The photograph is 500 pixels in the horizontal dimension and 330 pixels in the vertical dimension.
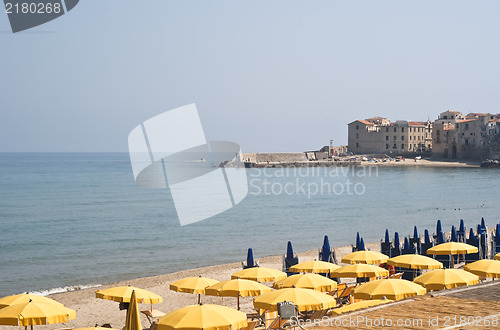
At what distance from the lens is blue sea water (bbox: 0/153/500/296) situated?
25.5 metres

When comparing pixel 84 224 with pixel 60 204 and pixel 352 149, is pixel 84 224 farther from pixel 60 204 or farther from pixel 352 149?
pixel 352 149

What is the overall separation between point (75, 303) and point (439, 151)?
107m

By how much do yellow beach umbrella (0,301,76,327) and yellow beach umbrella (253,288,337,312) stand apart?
128 inches

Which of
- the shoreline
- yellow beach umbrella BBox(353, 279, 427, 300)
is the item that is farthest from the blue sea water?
yellow beach umbrella BBox(353, 279, 427, 300)

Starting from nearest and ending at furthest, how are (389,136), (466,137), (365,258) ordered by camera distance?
(365,258)
(466,137)
(389,136)

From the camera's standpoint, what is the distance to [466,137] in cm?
10806

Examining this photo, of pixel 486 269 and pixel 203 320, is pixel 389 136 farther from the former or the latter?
pixel 203 320

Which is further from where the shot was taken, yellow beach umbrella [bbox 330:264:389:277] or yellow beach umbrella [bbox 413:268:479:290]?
yellow beach umbrella [bbox 330:264:389:277]

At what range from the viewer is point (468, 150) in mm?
109750

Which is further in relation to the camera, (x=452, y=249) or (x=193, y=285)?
(x=452, y=249)

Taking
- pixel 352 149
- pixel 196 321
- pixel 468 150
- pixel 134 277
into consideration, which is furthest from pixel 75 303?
pixel 352 149

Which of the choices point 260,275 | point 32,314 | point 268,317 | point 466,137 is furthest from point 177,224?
point 466,137

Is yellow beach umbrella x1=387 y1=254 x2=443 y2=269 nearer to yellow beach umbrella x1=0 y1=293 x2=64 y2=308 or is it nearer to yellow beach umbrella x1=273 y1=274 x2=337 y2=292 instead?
yellow beach umbrella x1=273 y1=274 x2=337 y2=292

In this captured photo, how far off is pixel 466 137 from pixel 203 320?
107 meters
